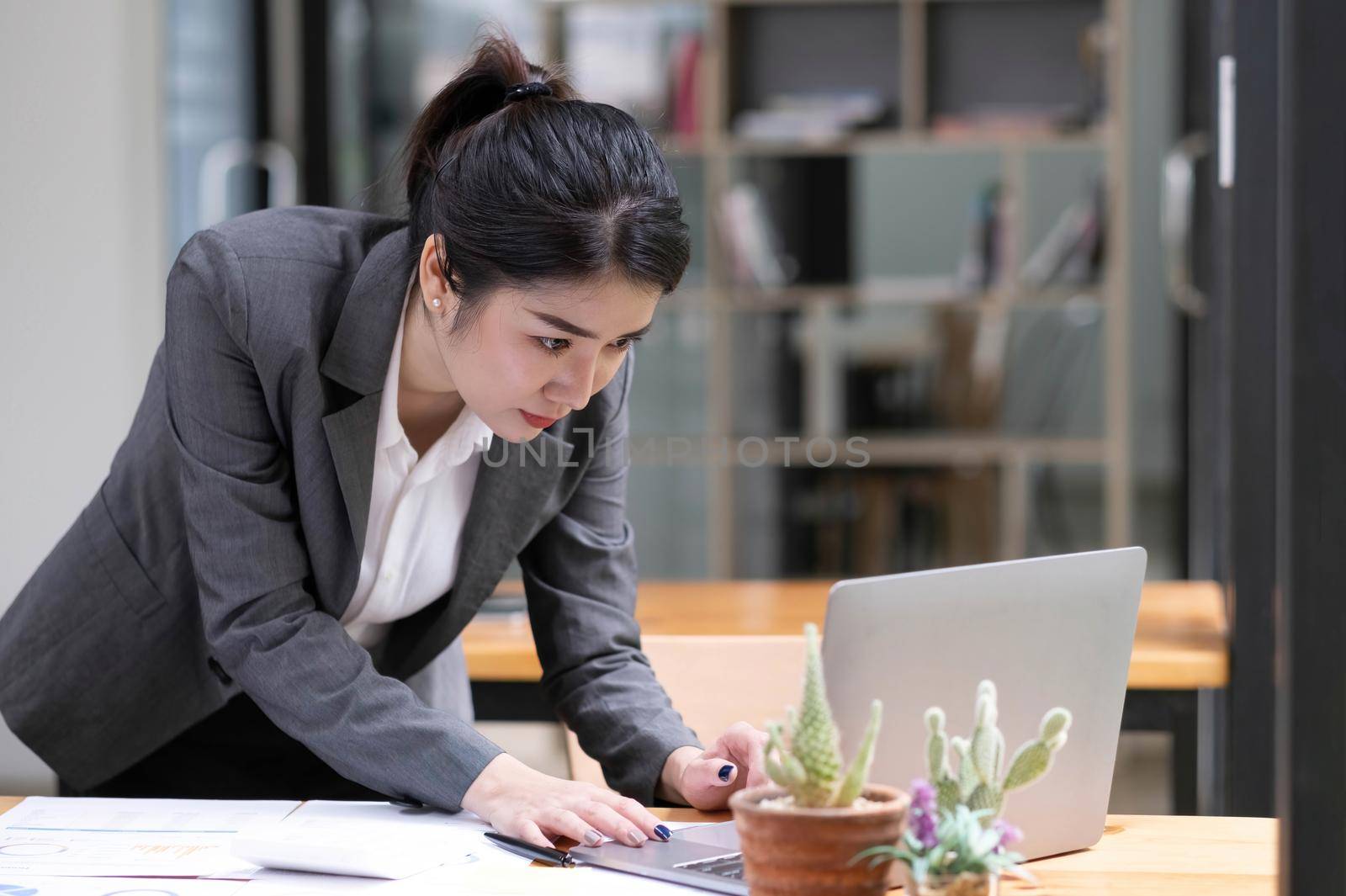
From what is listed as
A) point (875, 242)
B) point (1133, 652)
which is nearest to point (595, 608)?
point (1133, 652)

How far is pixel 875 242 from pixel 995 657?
3603 mm

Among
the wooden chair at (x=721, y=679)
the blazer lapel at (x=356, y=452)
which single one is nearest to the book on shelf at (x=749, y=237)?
the wooden chair at (x=721, y=679)

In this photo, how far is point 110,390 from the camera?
1830 millimetres

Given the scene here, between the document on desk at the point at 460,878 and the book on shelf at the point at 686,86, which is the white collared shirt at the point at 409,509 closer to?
the document on desk at the point at 460,878

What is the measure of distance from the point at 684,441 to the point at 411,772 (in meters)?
3.17

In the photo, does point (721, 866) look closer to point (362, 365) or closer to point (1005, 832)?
point (1005, 832)

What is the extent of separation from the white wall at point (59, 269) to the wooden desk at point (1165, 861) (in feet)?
2.98

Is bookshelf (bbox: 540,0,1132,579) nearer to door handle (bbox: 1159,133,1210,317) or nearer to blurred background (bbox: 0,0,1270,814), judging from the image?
blurred background (bbox: 0,0,1270,814)

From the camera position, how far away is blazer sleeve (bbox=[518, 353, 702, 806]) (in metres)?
1.50

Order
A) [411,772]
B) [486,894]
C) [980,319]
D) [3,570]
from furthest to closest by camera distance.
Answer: [980,319] < [3,570] < [411,772] < [486,894]

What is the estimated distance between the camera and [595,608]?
5.09ft

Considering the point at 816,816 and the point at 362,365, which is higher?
the point at 362,365

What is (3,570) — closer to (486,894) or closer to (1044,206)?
(486,894)

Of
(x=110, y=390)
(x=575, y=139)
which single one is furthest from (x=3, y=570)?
(x=575, y=139)
